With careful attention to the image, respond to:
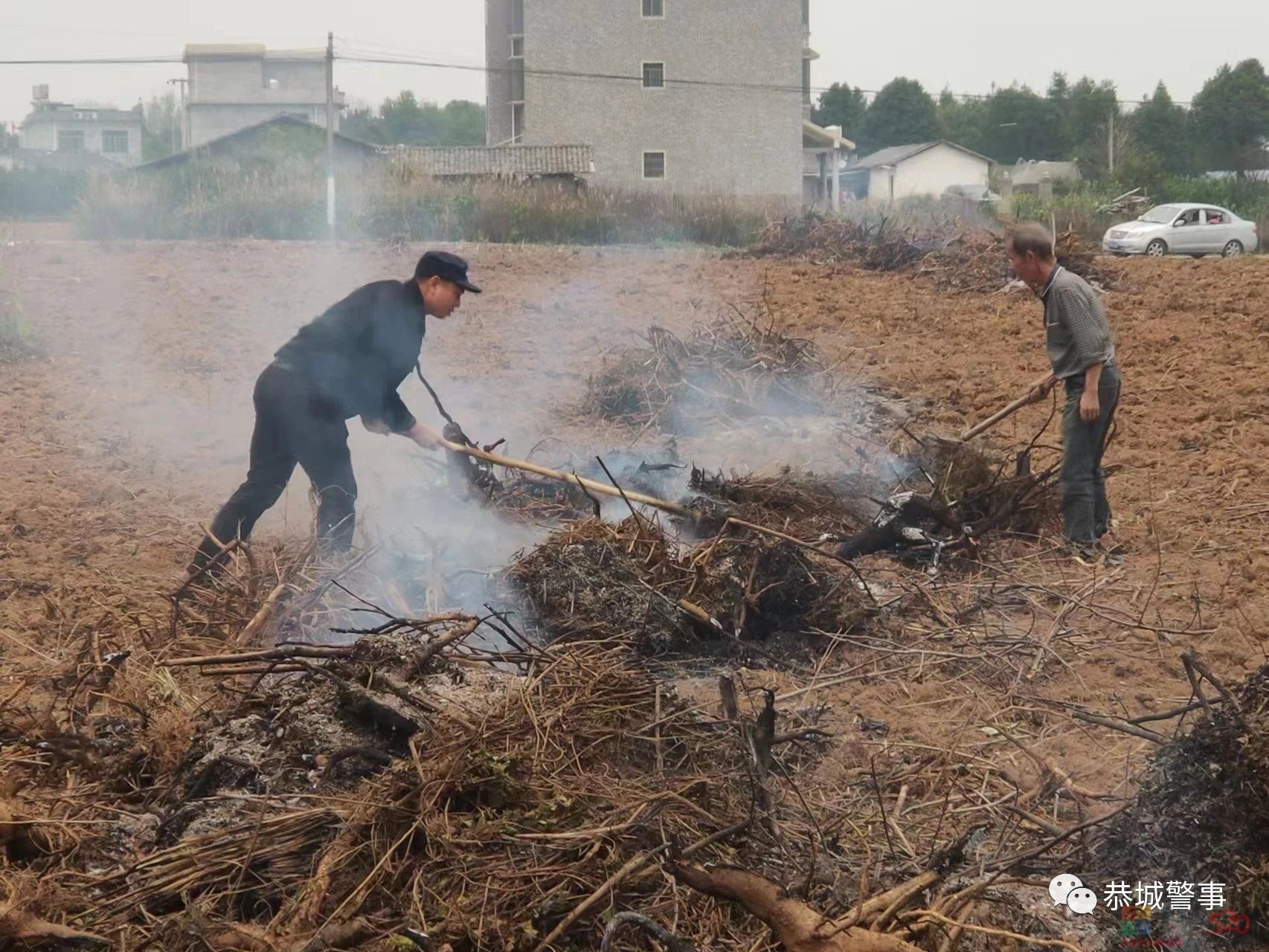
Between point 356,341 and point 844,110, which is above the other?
point 844,110

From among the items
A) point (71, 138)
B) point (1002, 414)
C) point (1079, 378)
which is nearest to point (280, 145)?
point (1002, 414)

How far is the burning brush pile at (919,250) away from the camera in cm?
1532

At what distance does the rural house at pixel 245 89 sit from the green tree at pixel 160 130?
10606 millimetres

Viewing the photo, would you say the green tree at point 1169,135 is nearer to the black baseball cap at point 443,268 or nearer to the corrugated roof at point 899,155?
the corrugated roof at point 899,155

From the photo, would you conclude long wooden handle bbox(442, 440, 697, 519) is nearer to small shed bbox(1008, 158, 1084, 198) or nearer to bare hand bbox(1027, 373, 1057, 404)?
bare hand bbox(1027, 373, 1057, 404)

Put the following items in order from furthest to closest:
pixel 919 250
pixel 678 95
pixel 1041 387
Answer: pixel 678 95 → pixel 919 250 → pixel 1041 387

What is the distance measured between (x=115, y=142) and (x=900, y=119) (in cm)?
4054

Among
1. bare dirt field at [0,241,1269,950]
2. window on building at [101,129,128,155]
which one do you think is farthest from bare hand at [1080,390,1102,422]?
window on building at [101,129,128,155]

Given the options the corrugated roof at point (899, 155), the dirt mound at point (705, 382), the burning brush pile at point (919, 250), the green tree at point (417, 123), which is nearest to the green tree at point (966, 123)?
the corrugated roof at point (899, 155)

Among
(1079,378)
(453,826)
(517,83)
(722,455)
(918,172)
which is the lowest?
(453,826)

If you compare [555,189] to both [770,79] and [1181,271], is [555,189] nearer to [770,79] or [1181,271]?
[1181,271]

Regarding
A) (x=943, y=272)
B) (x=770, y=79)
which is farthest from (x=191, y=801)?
(x=770, y=79)

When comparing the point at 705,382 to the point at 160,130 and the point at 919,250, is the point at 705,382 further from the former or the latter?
the point at 160,130

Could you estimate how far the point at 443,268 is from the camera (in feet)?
19.3
